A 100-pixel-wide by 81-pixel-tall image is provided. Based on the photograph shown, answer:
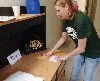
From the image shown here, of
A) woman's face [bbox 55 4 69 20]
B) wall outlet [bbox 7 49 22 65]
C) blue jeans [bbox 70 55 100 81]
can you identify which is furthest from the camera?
blue jeans [bbox 70 55 100 81]

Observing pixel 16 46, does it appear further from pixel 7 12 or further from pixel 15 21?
pixel 15 21

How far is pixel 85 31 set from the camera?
163 cm

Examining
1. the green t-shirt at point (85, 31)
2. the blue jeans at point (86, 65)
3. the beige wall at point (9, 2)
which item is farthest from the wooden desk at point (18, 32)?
the blue jeans at point (86, 65)

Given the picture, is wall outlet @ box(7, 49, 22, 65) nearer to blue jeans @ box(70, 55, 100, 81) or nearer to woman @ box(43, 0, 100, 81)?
woman @ box(43, 0, 100, 81)

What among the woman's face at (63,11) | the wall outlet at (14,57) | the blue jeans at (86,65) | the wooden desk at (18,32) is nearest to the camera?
the wooden desk at (18,32)

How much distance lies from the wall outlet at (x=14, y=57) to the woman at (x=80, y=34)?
0.28 meters

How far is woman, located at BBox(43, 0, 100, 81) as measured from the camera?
1605mm

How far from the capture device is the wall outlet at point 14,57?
→ 170 cm

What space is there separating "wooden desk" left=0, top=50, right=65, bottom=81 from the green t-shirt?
1.14 ft

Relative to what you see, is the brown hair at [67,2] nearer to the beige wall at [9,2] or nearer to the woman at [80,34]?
the woman at [80,34]

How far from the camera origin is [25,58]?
1.85 meters

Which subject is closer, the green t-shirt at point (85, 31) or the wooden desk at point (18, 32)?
the wooden desk at point (18, 32)

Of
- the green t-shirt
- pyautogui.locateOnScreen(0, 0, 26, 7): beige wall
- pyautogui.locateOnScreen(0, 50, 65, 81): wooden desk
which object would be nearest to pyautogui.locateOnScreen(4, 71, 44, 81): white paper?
pyautogui.locateOnScreen(0, 50, 65, 81): wooden desk

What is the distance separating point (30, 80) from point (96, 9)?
4.40 metres
